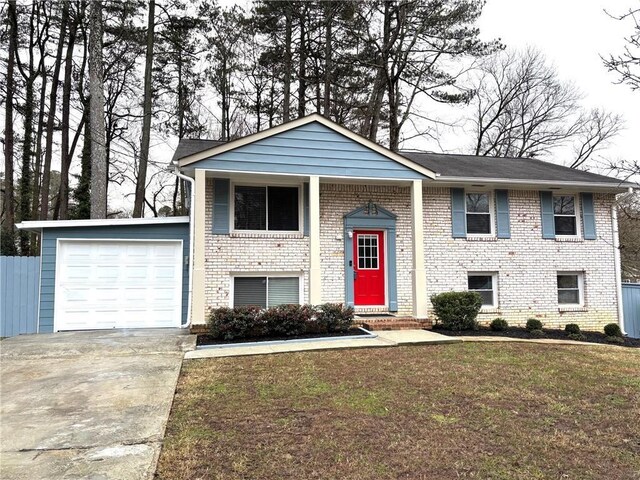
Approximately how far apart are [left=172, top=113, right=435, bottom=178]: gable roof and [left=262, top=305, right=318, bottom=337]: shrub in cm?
353

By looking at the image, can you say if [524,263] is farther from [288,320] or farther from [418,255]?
[288,320]

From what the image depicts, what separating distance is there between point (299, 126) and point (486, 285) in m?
6.34

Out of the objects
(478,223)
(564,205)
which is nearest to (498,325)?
(478,223)

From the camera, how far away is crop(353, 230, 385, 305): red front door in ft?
33.0

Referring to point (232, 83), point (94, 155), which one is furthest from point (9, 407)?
point (232, 83)

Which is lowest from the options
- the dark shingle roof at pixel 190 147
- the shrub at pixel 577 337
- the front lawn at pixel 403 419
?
the shrub at pixel 577 337

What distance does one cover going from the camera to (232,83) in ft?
65.0

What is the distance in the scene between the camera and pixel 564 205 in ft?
36.7

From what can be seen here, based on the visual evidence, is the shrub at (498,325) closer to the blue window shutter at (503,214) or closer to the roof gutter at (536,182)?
the blue window shutter at (503,214)

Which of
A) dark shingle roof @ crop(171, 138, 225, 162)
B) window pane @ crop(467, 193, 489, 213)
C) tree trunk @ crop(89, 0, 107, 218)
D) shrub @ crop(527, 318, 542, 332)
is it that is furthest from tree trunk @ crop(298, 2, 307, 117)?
shrub @ crop(527, 318, 542, 332)

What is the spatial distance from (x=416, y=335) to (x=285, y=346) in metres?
2.74

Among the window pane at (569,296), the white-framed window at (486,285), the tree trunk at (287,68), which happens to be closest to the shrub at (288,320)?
the white-framed window at (486,285)

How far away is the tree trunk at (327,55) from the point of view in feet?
53.2

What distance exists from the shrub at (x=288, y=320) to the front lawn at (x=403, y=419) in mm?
1753
